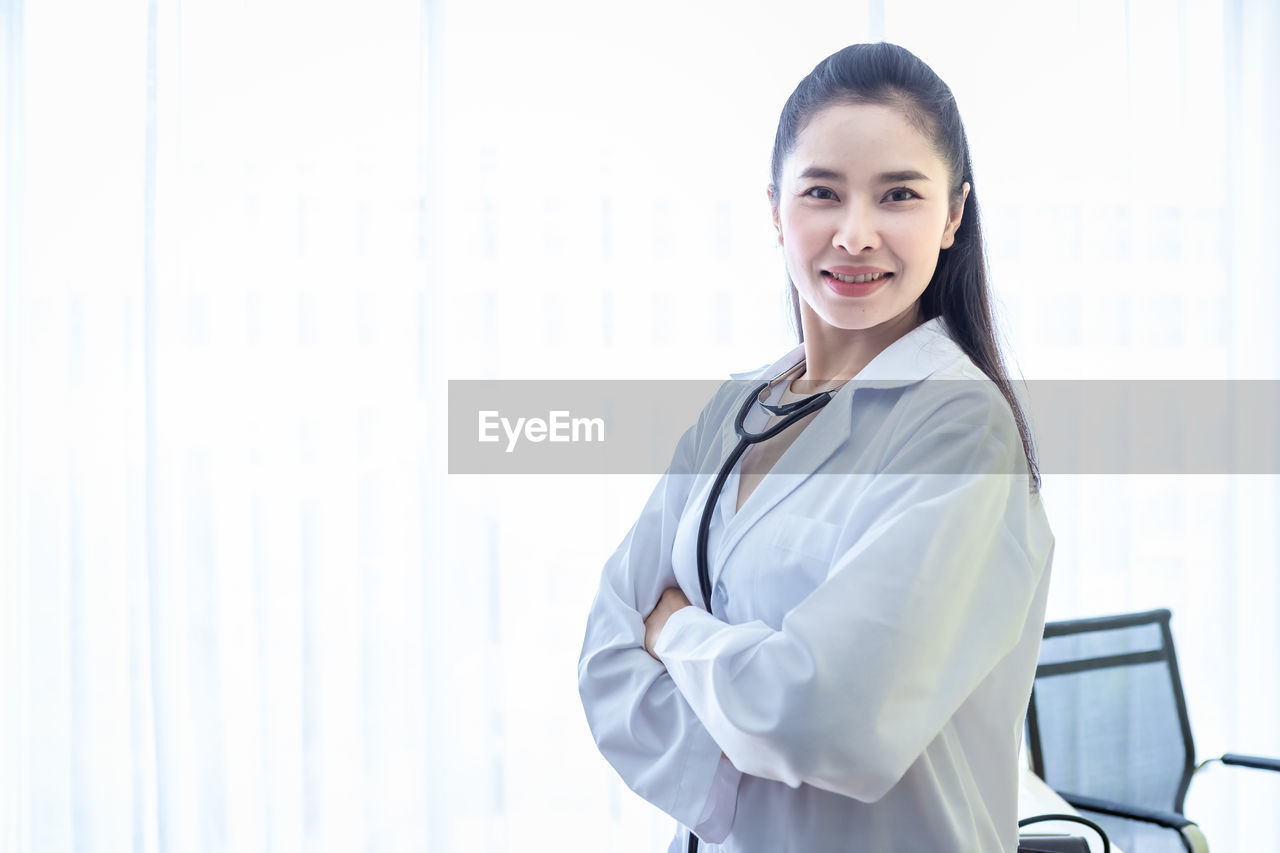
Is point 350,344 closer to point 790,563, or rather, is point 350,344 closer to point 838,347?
point 838,347

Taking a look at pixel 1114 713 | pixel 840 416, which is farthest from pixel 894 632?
pixel 1114 713

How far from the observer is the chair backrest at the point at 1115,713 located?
70.0 inches

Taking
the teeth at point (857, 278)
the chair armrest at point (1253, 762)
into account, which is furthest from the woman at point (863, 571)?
the chair armrest at point (1253, 762)

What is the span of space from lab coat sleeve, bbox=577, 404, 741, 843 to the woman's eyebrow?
45 centimetres

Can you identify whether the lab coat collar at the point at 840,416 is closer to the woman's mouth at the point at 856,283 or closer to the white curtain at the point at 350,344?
the woman's mouth at the point at 856,283

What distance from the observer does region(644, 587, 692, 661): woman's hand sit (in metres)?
0.92

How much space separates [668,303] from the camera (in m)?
2.02

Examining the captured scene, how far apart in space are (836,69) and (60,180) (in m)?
1.94

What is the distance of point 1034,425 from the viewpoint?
199 cm

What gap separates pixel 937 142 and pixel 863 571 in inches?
18.2

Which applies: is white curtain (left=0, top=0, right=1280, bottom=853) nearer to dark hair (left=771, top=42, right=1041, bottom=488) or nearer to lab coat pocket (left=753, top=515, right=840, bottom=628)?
dark hair (left=771, top=42, right=1041, bottom=488)

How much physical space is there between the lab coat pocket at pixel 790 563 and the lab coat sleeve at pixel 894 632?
0.03m

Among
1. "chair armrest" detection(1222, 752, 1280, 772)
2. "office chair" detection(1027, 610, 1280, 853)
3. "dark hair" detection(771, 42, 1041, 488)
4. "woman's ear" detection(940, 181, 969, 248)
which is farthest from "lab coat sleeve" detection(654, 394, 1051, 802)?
"chair armrest" detection(1222, 752, 1280, 772)

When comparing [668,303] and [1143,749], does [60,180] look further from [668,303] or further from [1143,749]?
[1143,749]
